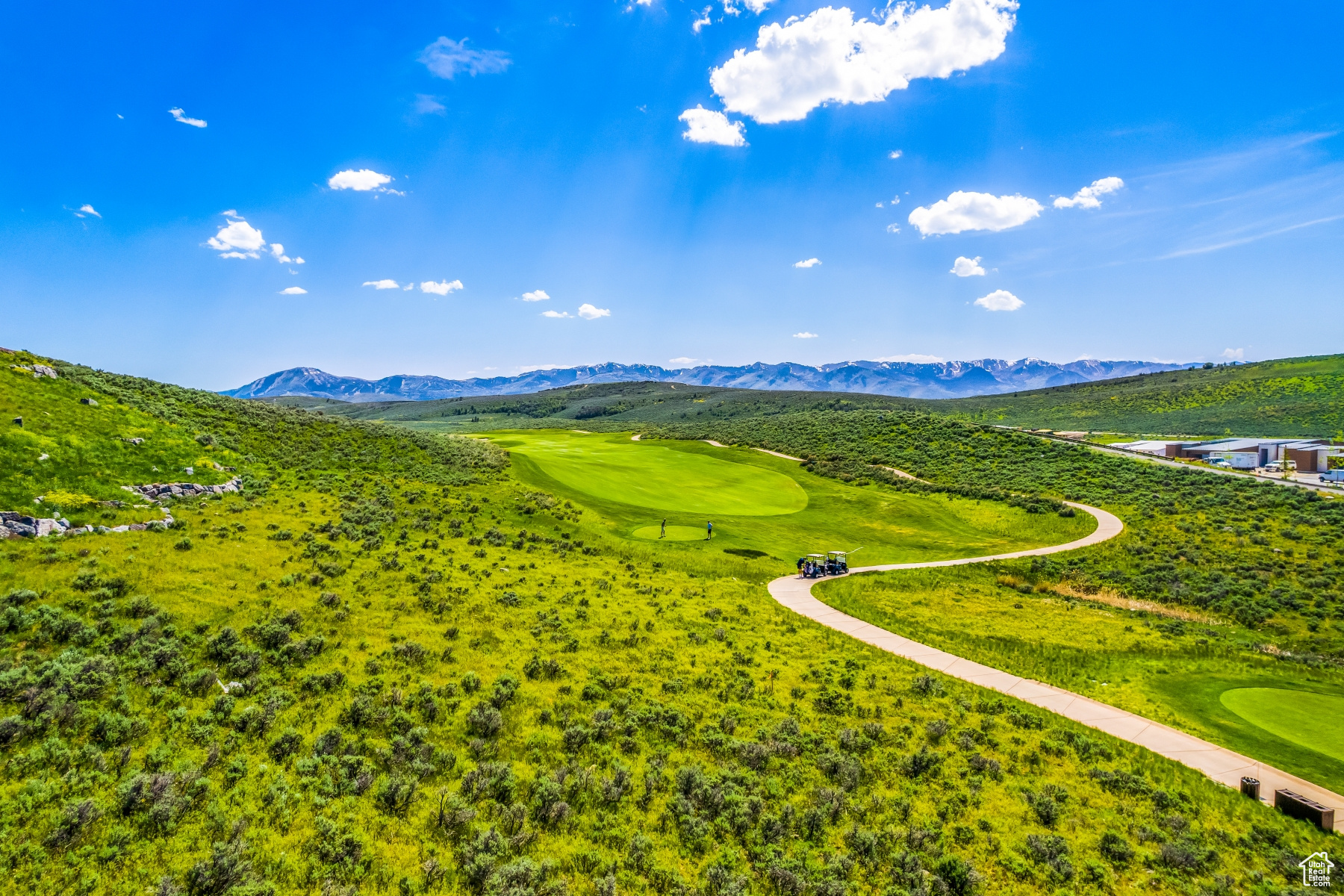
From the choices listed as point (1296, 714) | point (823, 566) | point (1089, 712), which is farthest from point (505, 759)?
point (1296, 714)

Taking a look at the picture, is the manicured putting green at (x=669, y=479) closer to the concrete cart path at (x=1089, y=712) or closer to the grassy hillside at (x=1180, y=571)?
the grassy hillside at (x=1180, y=571)

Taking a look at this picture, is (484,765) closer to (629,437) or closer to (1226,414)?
(629,437)

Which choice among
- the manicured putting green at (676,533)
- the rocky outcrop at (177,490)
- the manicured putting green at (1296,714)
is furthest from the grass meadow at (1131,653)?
the rocky outcrop at (177,490)

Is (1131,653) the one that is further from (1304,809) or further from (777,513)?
(777,513)

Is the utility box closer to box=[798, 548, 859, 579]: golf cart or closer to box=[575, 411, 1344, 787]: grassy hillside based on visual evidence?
box=[575, 411, 1344, 787]: grassy hillside

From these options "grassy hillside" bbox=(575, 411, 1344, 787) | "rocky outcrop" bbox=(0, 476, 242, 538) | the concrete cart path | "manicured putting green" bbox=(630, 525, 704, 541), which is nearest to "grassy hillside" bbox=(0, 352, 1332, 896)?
the concrete cart path

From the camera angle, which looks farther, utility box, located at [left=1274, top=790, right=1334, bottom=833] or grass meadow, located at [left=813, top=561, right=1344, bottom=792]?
grass meadow, located at [left=813, top=561, right=1344, bottom=792]
